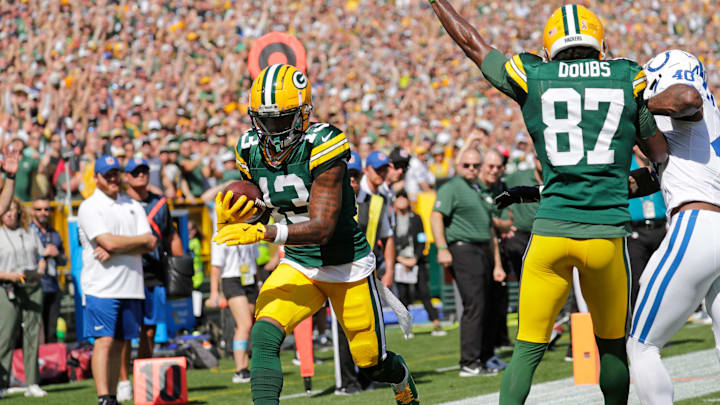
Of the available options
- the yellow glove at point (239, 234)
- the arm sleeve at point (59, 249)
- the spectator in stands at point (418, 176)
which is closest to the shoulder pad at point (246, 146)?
the yellow glove at point (239, 234)

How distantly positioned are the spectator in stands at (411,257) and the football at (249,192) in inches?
299

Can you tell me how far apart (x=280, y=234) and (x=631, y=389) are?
11.4 feet

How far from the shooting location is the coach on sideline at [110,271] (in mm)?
7223

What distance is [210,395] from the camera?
8367 mm

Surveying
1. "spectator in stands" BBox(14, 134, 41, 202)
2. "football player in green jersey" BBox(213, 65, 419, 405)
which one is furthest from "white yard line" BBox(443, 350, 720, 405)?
"spectator in stands" BBox(14, 134, 41, 202)

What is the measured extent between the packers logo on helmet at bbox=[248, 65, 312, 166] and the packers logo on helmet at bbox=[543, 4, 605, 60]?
4.18ft

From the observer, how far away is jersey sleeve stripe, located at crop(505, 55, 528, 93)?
14.4 feet

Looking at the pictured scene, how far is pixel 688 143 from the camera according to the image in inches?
179

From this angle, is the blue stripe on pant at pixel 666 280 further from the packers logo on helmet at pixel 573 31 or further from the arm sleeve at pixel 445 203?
the arm sleeve at pixel 445 203

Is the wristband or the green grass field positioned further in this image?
the green grass field

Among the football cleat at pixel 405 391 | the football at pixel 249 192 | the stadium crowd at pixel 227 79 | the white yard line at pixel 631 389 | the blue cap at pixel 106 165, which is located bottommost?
the white yard line at pixel 631 389

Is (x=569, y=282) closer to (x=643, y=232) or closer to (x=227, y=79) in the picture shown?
(x=643, y=232)

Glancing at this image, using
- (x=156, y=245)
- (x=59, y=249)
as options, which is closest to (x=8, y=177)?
(x=156, y=245)

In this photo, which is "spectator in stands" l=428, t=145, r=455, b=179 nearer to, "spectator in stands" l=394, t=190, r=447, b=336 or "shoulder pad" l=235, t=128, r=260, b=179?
"spectator in stands" l=394, t=190, r=447, b=336
